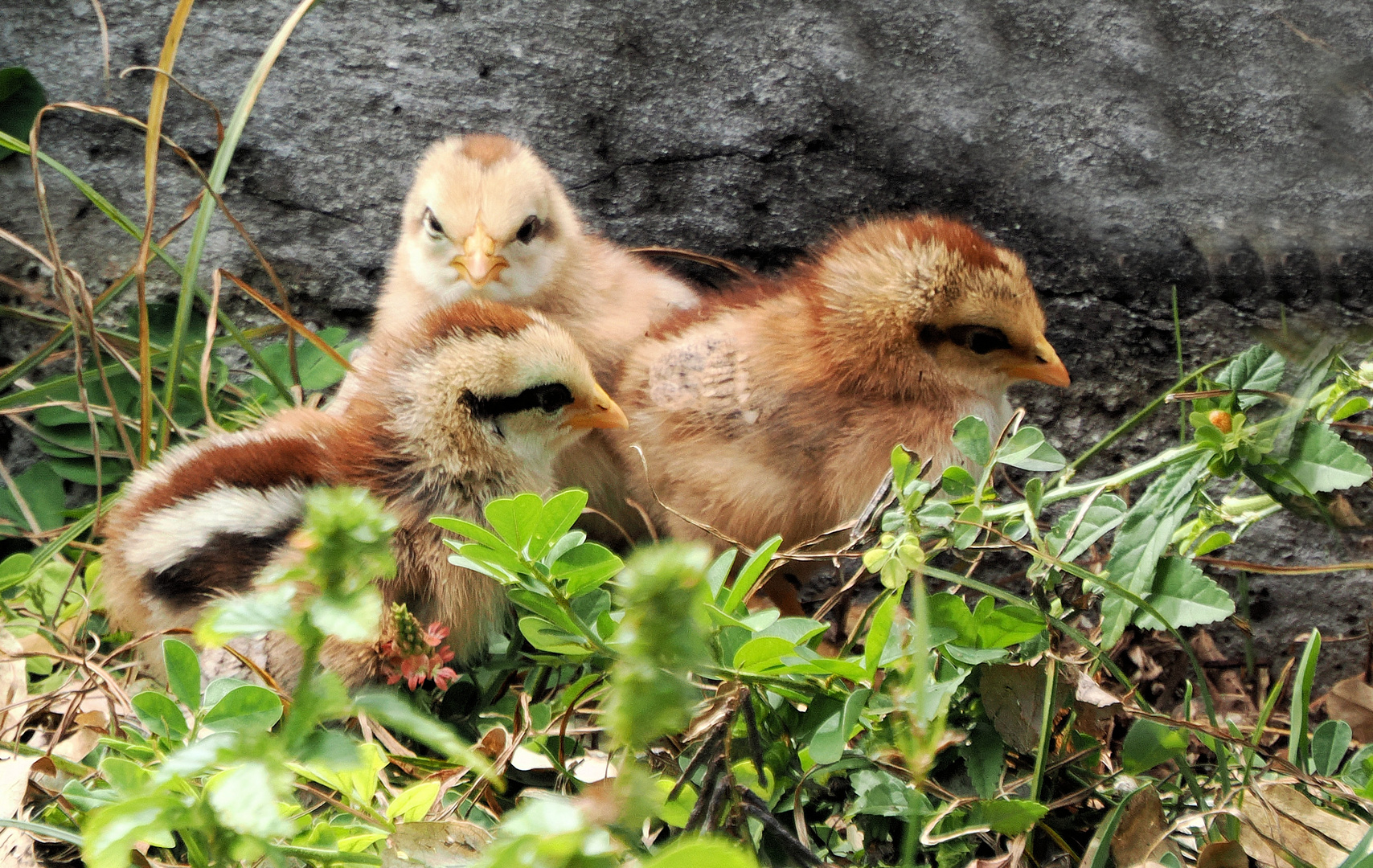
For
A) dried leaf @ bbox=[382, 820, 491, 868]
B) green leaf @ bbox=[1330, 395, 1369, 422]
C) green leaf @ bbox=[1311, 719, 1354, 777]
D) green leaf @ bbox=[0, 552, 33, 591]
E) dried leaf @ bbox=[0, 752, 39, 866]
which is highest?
green leaf @ bbox=[1330, 395, 1369, 422]

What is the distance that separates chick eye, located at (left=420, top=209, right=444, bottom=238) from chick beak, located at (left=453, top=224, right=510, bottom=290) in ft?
0.26

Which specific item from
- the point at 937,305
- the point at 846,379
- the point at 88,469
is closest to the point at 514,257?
the point at 846,379

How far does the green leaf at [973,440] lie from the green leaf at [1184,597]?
0.25 m

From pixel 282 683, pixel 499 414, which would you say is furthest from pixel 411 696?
pixel 499 414

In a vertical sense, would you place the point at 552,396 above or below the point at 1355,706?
above

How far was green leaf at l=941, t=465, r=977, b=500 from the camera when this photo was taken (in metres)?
1.38

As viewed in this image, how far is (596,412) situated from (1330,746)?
1182 mm

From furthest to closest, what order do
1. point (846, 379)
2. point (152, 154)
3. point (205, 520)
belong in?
1. point (152, 154)
2. point (846, 379)
3. point (205, 520)

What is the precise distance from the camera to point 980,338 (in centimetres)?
181

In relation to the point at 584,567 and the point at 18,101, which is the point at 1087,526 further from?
the point at 18,101

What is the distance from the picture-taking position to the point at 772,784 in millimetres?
1240

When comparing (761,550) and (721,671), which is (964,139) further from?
(721,671)

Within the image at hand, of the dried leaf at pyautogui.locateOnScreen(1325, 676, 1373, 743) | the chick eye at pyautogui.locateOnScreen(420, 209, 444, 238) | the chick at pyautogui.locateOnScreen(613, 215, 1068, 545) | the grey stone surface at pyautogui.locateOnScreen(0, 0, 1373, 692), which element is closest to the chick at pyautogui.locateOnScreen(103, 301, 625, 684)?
the chick at pyautogui.locateOnScreen(613, 215, 1068, 545)

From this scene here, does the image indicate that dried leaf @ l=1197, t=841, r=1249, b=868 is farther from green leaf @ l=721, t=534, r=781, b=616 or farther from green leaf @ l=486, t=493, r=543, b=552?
green leaf @ l=486, t=493, r=543, b=552
